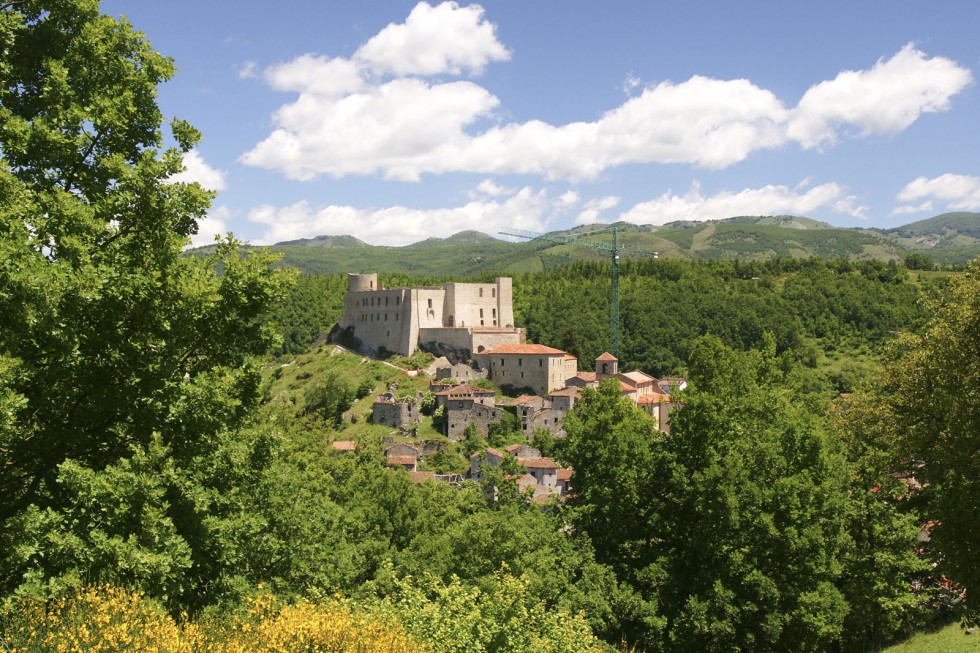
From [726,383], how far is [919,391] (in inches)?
262

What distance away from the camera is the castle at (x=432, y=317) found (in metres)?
79.4

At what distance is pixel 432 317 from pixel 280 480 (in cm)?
6401

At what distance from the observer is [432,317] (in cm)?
8338

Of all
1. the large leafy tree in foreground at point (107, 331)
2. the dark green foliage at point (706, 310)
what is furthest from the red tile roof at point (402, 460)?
the large leafy tree in foreground at point (107, 331)

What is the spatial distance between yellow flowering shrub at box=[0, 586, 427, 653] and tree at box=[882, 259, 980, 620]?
11.2m

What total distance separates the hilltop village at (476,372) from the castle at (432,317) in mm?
116

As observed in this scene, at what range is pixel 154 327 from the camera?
8.59m

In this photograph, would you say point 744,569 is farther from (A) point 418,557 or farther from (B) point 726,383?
(A) point 418,557

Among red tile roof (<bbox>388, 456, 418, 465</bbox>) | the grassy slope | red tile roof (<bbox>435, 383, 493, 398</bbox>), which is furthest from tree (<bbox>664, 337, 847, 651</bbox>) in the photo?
red tile roof (<bbox>435, 383, 493, 398</bbox>)

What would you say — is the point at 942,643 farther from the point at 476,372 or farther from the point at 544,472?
the point at 476,372

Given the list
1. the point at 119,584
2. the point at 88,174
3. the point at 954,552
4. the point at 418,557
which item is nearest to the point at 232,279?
the point at 88,174

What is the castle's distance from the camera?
7938 cm

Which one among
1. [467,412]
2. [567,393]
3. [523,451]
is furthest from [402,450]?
[567,393]

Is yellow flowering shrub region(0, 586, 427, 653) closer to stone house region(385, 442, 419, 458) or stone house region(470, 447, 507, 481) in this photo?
stone house region(470, 447, 507, 481)
